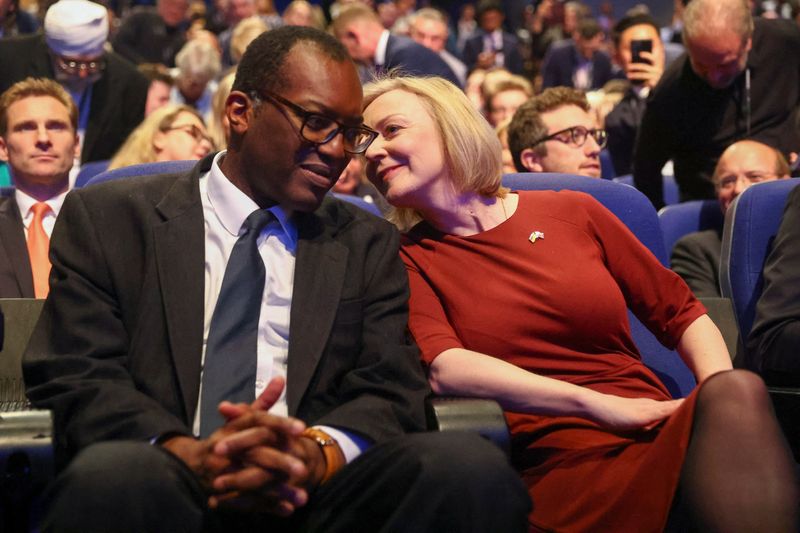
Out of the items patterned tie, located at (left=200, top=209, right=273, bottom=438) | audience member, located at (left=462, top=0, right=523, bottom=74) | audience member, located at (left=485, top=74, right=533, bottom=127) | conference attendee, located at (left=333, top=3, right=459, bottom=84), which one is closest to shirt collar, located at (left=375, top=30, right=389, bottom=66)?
conference attendee, located at (left=333, top=3, right=459, bottom=84)

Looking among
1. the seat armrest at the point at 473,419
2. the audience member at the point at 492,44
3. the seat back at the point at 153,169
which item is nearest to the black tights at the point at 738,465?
the seat armrest at the point at 473,419

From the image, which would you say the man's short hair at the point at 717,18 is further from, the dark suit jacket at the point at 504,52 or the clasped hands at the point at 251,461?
the dark suit jacket at the point at 504,52

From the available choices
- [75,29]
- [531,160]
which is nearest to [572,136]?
[531,160]

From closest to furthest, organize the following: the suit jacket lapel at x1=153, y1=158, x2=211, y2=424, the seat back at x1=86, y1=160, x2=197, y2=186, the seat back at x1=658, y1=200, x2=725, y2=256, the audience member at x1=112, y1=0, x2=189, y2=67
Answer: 1. the suit jacket lapel at x1=153, y1=158, x2=211, y2=424
2. the seat back at x1=86, y1=160, x2=197, y2=186
3. the seat back at x1=658, y1=200, x2=725, y2=256
4. the audience member at x1=112, y1=0, x2=189, y2=67

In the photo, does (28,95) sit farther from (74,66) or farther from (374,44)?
(374,44)

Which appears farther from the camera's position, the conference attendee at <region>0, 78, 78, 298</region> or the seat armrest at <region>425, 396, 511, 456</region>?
the conference attendee at <region>0, 78, 78, 298</region>

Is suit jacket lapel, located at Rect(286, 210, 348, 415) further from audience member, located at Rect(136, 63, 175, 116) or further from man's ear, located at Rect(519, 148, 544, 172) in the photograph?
audience member, located at Rect(136, 63, 175, 116)

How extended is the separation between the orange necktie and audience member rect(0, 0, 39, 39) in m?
2.50

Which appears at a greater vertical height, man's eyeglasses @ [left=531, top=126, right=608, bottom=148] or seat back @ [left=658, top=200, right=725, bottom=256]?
man's eyeglasses @ [left=531, top=126, right=608, bottom=148]

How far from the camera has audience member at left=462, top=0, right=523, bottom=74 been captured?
10281 mm

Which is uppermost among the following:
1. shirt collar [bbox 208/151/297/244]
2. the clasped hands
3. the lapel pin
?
shirt collar [bbox 208/151/297/244]

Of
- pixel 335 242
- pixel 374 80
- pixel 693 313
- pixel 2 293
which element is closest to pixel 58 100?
pixel 2 293

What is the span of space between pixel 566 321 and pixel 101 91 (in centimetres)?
344

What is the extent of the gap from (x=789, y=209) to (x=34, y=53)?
3585 mm
